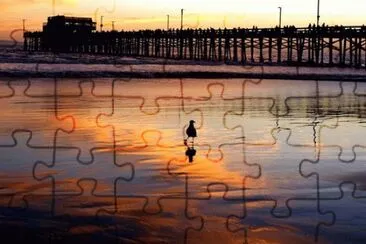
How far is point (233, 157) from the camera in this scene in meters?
10.4

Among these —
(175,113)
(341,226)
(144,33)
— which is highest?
(144,33)

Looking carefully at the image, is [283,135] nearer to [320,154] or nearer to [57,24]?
[320,154]

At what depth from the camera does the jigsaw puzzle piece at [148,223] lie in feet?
20.3

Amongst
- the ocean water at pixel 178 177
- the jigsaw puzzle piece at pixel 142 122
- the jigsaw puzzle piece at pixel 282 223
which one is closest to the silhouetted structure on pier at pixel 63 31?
the jigsaw puzzle piece at pixel 142 122

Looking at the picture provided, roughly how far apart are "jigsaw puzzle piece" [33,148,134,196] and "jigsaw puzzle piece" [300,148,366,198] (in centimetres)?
247

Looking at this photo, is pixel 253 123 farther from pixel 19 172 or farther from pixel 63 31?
pixel 63 31

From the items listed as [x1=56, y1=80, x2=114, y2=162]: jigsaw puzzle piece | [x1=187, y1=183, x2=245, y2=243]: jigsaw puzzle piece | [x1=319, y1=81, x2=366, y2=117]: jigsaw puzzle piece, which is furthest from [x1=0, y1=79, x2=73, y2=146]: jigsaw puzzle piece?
[x1=319, y1=81, x2=366, y2=117]: jigsaw puzzle piece

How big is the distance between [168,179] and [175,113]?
296 inches

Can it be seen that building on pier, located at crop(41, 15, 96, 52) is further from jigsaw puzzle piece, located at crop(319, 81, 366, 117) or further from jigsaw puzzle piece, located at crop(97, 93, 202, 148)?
jigsaw puzzle piece, located at crop(97, 93, 202, 148)

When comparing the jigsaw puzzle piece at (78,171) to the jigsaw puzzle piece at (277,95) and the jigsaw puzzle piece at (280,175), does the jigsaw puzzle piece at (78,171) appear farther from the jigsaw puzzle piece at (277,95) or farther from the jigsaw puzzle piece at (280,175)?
the jigsaw puzzle piece at (277,95)

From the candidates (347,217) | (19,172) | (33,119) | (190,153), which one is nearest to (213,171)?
(190,153)

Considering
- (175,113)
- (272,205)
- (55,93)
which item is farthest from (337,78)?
(272,205)

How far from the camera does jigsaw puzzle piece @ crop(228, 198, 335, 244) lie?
20.5 ft

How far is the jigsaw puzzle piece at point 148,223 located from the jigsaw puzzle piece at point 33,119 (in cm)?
441
